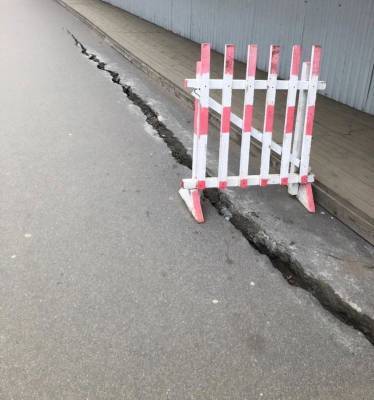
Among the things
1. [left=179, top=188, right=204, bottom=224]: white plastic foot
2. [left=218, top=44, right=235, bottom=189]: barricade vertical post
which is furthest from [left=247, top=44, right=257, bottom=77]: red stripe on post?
[left=179, top=188, right=204, bottom=224]: white plastic foot

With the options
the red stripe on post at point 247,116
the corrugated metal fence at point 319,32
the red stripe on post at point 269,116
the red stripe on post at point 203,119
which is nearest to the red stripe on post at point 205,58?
the red stripe on post at point 203,119

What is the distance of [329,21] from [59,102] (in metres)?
4.66

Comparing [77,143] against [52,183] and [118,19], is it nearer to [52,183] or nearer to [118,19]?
[52,183]

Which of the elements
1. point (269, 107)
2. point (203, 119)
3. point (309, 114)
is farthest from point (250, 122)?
point (309, 114)

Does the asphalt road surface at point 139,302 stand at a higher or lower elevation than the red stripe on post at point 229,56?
lower

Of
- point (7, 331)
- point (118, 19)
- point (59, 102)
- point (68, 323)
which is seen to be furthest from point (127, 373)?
point (118, 19)

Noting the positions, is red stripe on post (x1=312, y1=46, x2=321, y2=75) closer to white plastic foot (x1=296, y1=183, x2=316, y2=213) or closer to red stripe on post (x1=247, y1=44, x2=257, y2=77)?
red stripe on post (x1=247, y1=44, x2=257, y2=77)

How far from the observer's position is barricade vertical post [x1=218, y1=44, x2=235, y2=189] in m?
4.45

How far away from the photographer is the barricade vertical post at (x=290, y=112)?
4613 millimetres

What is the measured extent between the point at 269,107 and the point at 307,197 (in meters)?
0.99

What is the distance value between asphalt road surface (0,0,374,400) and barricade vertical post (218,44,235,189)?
46 cm

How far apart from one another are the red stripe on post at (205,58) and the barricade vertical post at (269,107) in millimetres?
612

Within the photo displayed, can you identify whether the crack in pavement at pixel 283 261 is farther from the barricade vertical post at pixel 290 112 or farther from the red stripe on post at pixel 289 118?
the red stripe on post at pixel 289 118

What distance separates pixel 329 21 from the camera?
26.3ft
